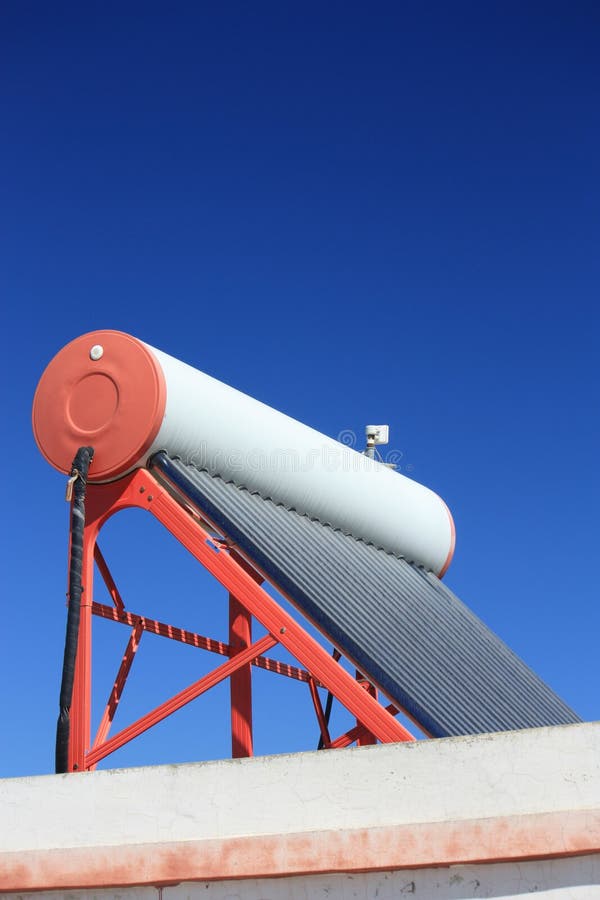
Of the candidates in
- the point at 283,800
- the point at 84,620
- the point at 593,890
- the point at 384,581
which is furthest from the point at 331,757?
the point at 384,581

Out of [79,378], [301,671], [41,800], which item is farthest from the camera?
[301,671]

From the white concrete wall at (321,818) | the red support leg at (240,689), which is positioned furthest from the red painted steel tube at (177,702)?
the white concrete wall at (321,818)

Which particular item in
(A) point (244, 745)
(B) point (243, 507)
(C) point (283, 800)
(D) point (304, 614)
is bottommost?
(C) point (283, 800)

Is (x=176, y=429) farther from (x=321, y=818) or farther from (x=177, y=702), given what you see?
(x=321, y=818)

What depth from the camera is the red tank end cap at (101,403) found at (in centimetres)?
1302

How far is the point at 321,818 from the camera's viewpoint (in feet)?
28.1

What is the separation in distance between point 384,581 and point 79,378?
13.9 ft

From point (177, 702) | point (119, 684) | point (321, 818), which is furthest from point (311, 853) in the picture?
point (119, 684)

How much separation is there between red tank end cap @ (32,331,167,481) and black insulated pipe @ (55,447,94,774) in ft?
0.74

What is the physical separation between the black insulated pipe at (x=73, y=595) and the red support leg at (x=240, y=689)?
209cm

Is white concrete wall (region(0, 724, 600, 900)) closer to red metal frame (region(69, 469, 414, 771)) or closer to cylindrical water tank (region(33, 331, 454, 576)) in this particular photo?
red metal frame (region(69, 469, 414, 771))

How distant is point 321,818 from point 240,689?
20.0 feet

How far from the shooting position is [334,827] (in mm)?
8516

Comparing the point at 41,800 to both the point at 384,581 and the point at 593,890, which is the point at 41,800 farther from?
the point at 384,581
